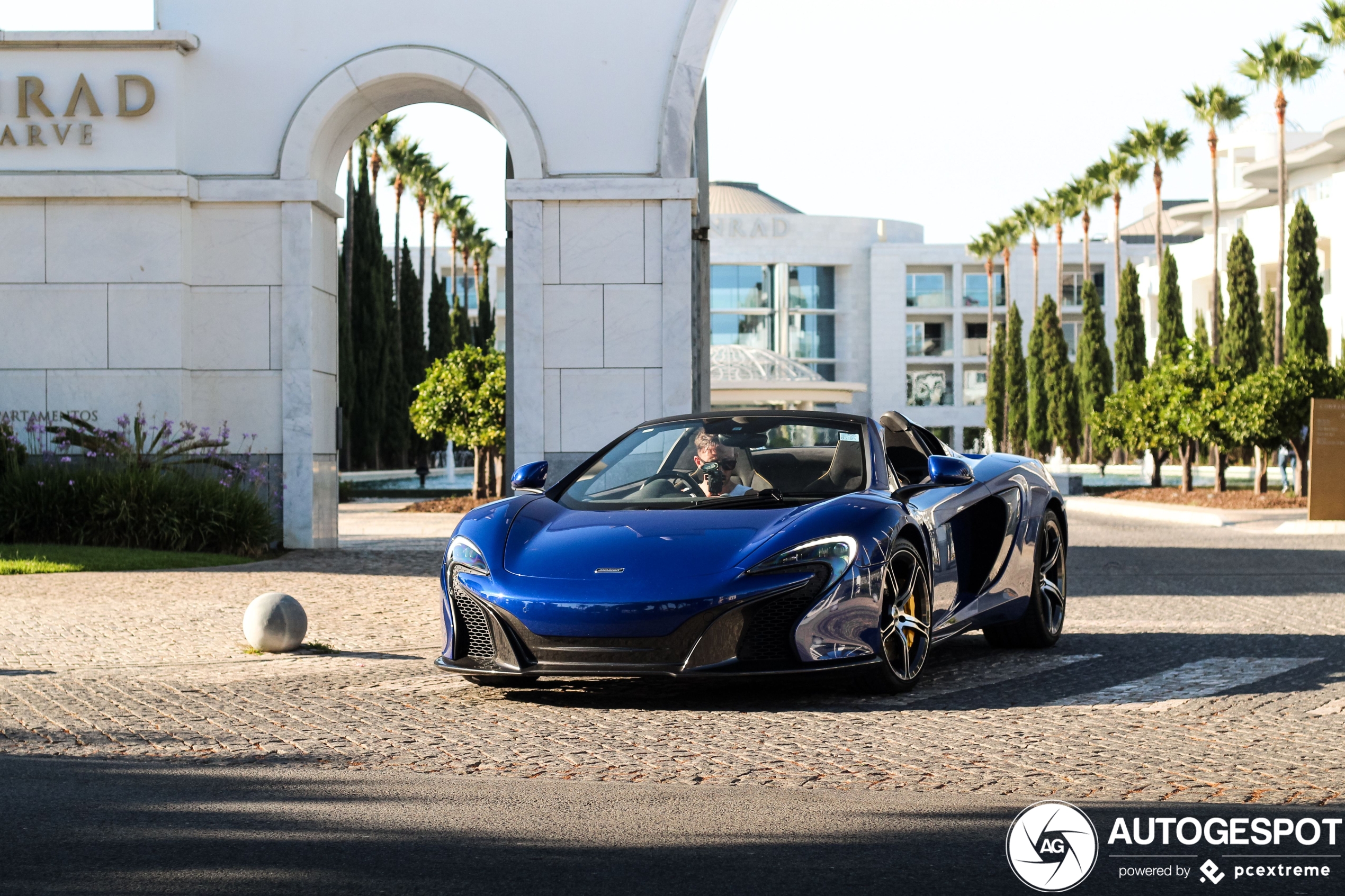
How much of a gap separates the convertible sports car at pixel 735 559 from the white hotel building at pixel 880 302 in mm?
81879

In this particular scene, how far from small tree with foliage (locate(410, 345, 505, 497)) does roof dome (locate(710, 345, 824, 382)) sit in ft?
97.5

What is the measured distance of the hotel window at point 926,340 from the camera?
9381 cm

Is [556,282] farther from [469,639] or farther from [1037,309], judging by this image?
[1037,309]

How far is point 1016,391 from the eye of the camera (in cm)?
7794

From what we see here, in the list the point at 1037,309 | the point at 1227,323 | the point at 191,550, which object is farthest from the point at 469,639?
the point at 1037,309

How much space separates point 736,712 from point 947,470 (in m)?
1.68

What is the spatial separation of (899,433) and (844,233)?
85.7 m

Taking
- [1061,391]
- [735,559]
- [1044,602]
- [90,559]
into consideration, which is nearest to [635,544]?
[735,559]

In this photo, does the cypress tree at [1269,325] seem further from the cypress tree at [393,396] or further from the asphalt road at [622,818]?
the asphalt road at [622,818]

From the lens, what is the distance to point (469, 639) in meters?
6.59

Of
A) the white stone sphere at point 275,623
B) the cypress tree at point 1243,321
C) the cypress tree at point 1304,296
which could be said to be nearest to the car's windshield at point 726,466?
the white stone sphere at point 275,623

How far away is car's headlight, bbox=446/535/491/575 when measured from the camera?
6570mm

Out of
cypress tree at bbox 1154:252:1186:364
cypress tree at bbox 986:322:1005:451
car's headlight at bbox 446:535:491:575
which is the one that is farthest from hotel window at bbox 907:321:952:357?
car's headlight at bbox 446:535:491:575

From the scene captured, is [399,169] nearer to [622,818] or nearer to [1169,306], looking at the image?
[1169,306]
